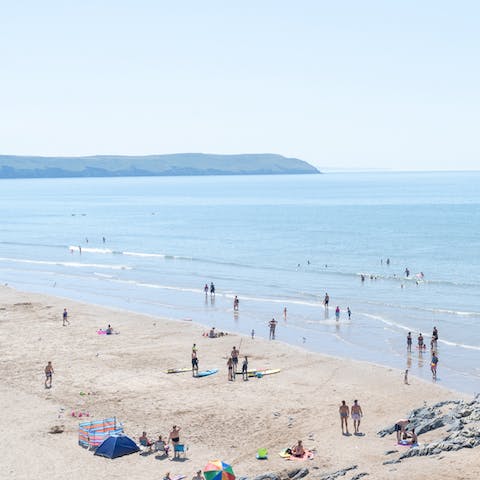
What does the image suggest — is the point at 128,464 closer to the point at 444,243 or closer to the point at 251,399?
the point at 251,399

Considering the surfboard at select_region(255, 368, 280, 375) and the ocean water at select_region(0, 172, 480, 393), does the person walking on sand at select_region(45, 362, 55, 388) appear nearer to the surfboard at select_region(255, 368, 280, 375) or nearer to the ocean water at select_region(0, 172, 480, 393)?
the surfboard at select_region(255, 368, 280, 375)

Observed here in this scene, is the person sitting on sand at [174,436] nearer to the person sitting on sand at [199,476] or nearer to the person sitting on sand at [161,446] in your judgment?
the person sitting on sand at [161,446]

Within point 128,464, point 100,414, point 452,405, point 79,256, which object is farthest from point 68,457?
point 79,256

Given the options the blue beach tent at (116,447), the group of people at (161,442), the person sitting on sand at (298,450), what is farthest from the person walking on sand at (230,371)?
the person sitting on sand at (298,450)

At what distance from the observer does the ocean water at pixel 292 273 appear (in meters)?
43.2

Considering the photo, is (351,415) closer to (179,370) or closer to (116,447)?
(116,447)

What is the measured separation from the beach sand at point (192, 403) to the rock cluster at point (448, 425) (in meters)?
0.50

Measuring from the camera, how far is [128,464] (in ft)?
74.9

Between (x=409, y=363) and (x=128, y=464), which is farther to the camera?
(x=409, y=363)

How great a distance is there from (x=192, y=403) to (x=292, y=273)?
134ft

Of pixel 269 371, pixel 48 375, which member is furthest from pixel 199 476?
pixel 269 371

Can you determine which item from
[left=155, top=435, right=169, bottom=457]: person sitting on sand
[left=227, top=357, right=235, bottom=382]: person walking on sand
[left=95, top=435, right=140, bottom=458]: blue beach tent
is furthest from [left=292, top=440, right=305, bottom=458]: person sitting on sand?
[left=227, top=357, right=235, bottom=382]: person walking on sand

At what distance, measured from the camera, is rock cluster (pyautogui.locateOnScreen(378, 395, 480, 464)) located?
20469mm

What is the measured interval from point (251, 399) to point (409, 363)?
1023cm
